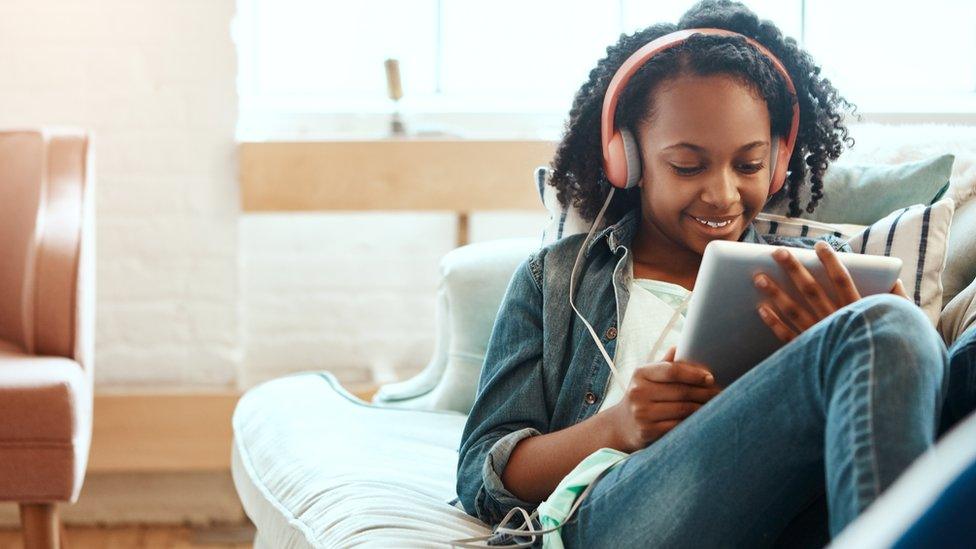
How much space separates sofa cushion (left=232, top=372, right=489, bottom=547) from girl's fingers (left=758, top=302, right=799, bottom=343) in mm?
398

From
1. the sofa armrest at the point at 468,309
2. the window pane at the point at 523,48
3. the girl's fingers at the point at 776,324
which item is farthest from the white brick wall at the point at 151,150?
the girl's fingers at the point at 776,324

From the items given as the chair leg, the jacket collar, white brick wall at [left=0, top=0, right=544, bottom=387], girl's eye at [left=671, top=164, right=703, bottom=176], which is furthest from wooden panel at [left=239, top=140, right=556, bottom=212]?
girl's eye at [left=671, top=164, right=703, bottom=176]

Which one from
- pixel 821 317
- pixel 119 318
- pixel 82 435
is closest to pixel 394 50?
pixel 119 318

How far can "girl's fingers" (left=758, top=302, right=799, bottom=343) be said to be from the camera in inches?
43.3

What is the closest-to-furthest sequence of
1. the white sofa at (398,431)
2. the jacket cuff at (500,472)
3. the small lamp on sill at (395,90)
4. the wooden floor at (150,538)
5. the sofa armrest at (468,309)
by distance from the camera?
the jacket cuff at (500,472)
the white sofa at (398,431)
the sofa armrest at (468,309)
the wooden floor at (150,538)
the small lamp on sill at (395,90)

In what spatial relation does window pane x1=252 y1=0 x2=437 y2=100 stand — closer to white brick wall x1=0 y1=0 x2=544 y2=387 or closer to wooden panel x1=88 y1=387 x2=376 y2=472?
white brick wall x1=0 y1=0 x2=544 y2=387

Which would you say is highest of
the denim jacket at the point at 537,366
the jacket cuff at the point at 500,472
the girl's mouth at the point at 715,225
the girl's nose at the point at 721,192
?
the girl's nose at the point at 721,192

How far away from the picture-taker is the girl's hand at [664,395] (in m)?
1.12

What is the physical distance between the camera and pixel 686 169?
1.37 metres

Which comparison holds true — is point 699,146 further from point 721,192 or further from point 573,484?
point 573,484

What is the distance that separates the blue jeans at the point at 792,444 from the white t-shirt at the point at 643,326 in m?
0.22

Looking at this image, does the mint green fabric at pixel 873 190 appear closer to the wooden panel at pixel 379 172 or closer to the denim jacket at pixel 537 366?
the denim jacket at pixel 537 366

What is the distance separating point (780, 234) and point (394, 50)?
1505 millimetres

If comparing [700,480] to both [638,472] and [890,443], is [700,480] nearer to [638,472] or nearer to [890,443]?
[638,472]
